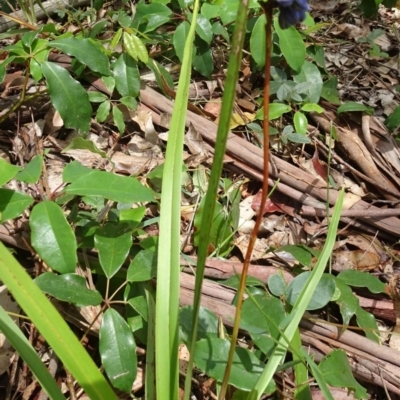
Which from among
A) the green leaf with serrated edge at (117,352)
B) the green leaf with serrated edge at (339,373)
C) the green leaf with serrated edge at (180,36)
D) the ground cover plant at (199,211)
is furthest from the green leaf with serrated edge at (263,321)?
the green leaf with serrated edge at (180,36)

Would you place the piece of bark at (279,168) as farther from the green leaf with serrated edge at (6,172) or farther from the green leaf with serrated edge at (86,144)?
the green leaf with serrated edge at (6,172)

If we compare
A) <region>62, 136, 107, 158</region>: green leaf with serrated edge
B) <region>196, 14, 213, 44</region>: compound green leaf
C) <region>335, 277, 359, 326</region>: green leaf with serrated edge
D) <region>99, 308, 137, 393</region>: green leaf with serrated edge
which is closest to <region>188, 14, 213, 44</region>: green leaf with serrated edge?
<region>196, 14, 213, 44</region>: compound green leaf

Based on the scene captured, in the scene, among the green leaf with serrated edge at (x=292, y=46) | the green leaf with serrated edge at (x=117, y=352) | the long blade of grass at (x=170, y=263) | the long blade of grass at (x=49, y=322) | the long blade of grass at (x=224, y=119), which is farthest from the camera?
the green leaf with serrated edge at (x=292, y=46)

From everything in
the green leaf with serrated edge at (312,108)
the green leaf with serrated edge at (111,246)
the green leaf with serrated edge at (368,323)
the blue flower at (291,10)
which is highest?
the blue flower at (291,10)

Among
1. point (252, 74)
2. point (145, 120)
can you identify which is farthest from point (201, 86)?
point (145, 120)

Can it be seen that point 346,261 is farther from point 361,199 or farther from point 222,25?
point 222,25
